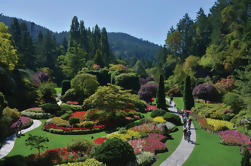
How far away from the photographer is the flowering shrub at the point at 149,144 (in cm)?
1423

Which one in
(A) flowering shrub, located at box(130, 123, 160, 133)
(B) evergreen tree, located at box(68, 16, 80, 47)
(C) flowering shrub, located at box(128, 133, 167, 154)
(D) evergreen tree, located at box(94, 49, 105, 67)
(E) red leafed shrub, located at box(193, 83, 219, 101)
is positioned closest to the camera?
(C) flowering shrub, located at box(128, 133, 167, 154)

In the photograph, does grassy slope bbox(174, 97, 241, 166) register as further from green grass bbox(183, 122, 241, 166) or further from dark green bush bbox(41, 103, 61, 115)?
dark green bush bbox(41, 103, 61, 115)

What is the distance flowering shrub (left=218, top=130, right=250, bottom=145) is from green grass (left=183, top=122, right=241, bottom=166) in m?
0.52

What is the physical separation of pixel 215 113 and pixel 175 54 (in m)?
51.0

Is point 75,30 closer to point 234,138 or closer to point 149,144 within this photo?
point 149,144

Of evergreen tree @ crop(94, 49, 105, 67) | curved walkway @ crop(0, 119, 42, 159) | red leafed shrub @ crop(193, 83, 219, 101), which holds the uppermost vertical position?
evergreen tree @ crop(94, 49, 105, 67)

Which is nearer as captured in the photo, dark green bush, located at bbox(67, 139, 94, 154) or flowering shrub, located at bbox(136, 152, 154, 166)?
flowering shrub, located at bbox(136, 152, 154, 166)

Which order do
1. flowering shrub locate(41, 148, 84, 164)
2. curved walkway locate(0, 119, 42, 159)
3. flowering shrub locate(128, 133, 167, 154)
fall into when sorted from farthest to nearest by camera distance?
1. flowering shrub locate(128, 133, 167, 154)
2. curved walkway locate(0, 119, 42, 159)
3. flowering shrub locate(41, 148, 84, 164)

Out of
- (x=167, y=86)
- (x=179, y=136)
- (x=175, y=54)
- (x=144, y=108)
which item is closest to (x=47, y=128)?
(x=179, y=136)

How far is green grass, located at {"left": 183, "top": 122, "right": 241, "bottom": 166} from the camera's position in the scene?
12.5 meters

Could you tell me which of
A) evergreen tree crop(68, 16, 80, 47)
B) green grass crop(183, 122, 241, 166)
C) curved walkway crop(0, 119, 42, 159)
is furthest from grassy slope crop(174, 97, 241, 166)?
evergreen tree crop(68, 16, 80, 47)

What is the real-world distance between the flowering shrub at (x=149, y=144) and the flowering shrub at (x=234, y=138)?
5.30 meters

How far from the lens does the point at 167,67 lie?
2611 inches

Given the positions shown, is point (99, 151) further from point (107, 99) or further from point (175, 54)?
point (175, 54)
